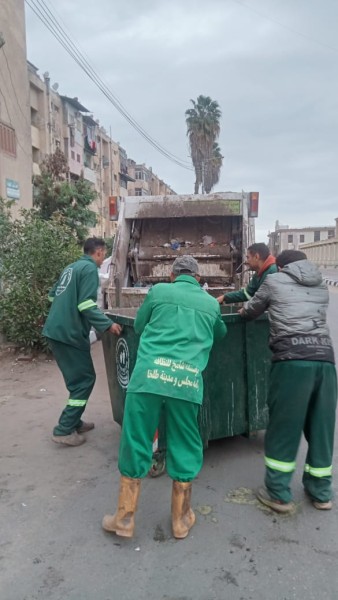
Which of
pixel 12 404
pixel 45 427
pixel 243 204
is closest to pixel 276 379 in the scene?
pixel 45 427

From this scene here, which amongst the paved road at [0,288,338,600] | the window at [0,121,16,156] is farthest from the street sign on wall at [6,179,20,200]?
the paved road at [0,288,338,600]

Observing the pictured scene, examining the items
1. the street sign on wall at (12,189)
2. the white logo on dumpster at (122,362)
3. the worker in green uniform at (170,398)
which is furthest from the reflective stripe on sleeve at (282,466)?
the street sign on wall at (12,189)

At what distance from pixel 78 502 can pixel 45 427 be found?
4.36ft

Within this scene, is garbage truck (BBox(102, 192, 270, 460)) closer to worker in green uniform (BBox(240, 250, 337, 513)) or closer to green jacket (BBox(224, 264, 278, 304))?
green jacket (BBox(224, 264, 278, 304))

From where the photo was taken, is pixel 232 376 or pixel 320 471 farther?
pixel 232 376

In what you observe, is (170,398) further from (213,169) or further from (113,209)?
(213,169)

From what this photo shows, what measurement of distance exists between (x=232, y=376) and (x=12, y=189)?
36.4ft

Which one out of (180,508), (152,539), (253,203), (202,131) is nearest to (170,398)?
(180,508)

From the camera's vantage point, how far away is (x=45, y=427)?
4074mm

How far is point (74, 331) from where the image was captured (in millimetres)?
3594

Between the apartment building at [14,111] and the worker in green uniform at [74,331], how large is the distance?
382 inches

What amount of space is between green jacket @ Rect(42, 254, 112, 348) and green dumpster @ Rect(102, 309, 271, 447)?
30 cm

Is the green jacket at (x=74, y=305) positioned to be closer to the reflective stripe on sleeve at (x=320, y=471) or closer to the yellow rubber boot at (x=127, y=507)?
the yellow rubber boot at (x=127, y=507)

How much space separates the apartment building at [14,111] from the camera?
40.9 feet
